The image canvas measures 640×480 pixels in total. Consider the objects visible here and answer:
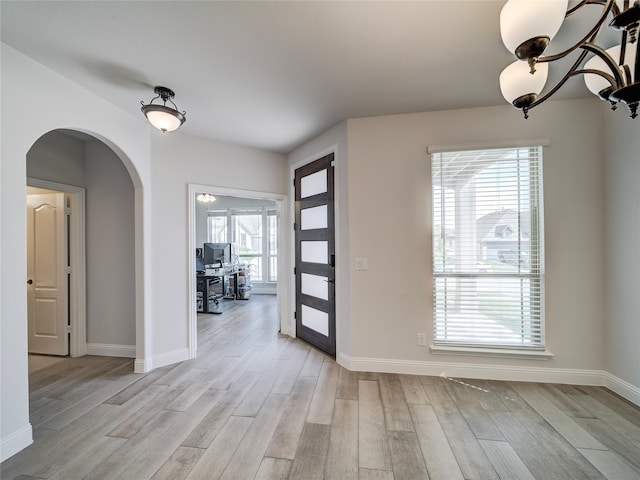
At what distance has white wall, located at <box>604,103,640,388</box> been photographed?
224 centimetres

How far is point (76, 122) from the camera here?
2246 mm

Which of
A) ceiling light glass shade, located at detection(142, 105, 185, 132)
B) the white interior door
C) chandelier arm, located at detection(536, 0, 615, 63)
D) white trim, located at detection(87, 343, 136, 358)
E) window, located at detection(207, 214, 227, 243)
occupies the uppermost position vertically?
ceiling light glass shade, located at detection(142, 105, 185, 132)

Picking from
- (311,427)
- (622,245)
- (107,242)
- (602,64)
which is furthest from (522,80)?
(107,242)

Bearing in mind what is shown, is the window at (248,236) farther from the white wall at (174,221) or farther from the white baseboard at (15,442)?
the white baseboard at (15,442)

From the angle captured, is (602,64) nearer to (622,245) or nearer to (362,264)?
(622,245)

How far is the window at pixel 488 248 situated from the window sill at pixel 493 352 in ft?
0.15

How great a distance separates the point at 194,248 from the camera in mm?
3287

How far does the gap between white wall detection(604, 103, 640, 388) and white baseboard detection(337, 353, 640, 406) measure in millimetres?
113

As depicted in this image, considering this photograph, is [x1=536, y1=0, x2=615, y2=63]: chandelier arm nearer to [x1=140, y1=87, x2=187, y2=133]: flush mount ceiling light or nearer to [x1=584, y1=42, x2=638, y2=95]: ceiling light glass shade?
[x1=584, y1=42, x2=638, y2=95]: ceiling light glass shade

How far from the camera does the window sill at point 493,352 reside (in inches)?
102

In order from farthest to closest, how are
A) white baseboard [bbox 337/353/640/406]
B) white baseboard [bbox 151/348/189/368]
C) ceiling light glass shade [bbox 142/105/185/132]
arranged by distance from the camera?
white baseboard [bbox 151/348/189/368] < white baseboard [bbox 337/353/640/406] < ceiling light glass shade [bbox 142/105/185/132]

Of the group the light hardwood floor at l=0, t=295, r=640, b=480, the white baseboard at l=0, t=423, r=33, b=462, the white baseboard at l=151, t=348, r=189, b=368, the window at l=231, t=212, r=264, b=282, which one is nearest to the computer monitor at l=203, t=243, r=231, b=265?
A: the window at l=231, t=212, r=264, b=282

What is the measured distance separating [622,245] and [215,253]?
611 centimetres

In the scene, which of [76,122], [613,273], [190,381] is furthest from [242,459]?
[613,273]
